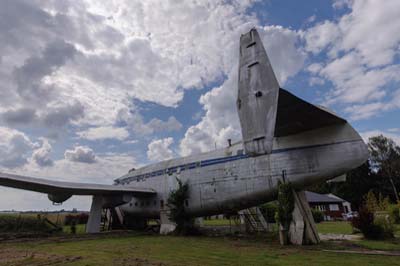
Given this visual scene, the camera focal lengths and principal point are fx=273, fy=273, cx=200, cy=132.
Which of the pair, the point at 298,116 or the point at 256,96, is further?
the point at 256,96

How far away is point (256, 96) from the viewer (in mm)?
11773

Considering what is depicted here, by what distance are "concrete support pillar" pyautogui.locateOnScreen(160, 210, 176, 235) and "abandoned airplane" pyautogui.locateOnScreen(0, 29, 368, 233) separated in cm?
7

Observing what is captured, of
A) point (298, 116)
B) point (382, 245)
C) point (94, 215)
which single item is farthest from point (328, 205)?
point (298, 116)

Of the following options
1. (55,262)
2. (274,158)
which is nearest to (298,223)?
(274,158)

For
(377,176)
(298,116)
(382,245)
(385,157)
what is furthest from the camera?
(377,176)

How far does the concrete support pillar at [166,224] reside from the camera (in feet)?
65.0

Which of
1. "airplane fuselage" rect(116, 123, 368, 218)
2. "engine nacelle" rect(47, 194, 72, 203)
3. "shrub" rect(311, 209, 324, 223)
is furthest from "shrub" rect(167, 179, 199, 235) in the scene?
"shrub" rect(311, 209, 324, 223)

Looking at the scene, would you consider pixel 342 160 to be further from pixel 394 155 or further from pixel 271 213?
pixel 394 155

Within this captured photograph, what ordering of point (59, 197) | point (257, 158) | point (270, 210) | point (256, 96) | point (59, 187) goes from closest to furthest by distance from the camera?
1. point (256, 96)
2. point (257, 158)
3. point (59, 187)
4. point (59, 197)
5. point (270, 210)

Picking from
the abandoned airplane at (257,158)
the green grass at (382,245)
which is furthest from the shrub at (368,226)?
the abandoned airplane at (257,158)

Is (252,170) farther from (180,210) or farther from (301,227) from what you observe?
(180,210)

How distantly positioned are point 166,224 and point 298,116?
13.4 meters

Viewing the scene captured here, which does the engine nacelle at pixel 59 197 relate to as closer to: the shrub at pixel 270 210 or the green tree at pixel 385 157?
the shrub at pixel 270 210

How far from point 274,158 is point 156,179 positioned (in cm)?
1158
